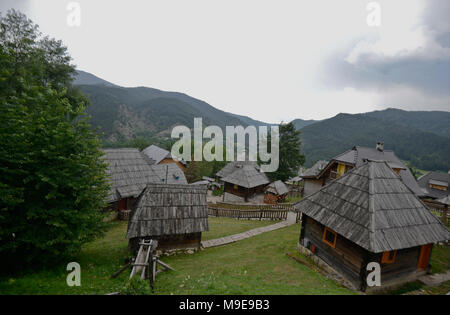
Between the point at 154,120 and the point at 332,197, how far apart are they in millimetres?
172380

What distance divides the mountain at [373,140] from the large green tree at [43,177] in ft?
373

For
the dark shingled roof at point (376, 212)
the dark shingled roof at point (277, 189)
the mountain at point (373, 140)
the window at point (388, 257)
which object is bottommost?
the dark shingled roof at point (277, 189)

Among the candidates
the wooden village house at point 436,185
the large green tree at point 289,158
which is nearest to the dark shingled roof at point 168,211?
the large green tree at point 289,158

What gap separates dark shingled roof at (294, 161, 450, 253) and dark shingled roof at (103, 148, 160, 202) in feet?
50.8

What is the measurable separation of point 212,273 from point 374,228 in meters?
6.85

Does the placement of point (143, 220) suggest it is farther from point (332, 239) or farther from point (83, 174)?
point (332, 239)

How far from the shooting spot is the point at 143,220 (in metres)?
10.5

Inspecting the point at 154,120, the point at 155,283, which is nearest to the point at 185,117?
the point at 154,120

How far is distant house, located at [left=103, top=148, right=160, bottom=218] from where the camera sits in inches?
724

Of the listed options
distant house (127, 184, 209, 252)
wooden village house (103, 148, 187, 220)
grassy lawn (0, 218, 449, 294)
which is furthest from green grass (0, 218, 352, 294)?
wooden village house (103, 148, 187, 220)

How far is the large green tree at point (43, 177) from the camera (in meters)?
6.86

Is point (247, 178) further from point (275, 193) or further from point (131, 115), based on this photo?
point (131, 115)

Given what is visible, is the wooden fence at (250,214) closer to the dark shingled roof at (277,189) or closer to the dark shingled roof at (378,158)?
the dark shingled roof at (277,189)

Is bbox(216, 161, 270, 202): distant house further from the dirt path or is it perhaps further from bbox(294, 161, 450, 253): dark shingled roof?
bbox(294, 161, 450, 253): dark shingled roof
